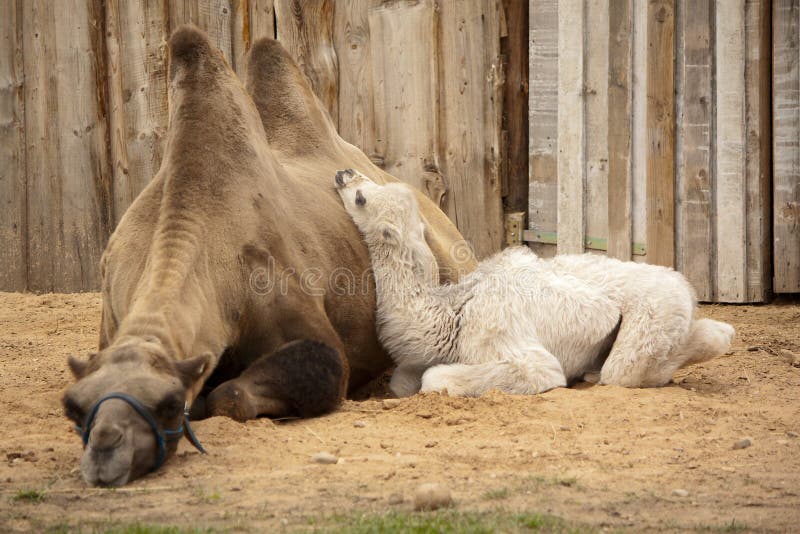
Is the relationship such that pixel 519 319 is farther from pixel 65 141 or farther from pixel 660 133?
pixel 65 141

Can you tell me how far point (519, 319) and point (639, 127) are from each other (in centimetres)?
319

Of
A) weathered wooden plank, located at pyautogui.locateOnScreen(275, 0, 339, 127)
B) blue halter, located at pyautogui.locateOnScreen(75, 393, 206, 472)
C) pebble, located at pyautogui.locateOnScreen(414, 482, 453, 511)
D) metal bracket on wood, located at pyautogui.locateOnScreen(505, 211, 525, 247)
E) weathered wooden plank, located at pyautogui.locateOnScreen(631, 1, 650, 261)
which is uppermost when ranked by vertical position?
weathered wooden plank, located at pyautogui.locateOnScreen(275, 0, 339, 127)

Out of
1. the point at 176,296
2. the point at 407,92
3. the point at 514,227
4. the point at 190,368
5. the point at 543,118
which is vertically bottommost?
the point at 190,368

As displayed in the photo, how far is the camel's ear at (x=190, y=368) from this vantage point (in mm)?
4359

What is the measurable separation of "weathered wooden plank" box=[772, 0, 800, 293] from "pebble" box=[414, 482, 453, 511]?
18.4ft

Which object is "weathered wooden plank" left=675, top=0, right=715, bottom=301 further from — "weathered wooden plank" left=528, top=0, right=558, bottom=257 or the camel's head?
the camel's head

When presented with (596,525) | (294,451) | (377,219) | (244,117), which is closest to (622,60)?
(377,219)

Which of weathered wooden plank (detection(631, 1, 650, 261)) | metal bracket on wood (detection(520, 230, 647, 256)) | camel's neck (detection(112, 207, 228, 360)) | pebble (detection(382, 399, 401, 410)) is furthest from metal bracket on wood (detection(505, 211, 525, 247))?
camel's neck (detection(112, 207, 228, 360))

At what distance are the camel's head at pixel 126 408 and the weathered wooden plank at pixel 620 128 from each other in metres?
5.28

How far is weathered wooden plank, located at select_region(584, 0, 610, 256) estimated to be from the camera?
347 inches

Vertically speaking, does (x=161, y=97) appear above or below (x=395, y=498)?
above

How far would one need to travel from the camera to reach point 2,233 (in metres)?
9.44

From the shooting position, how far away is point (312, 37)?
950 centimetres

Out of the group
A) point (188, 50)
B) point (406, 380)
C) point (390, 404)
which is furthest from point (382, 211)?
point (188, 50)
